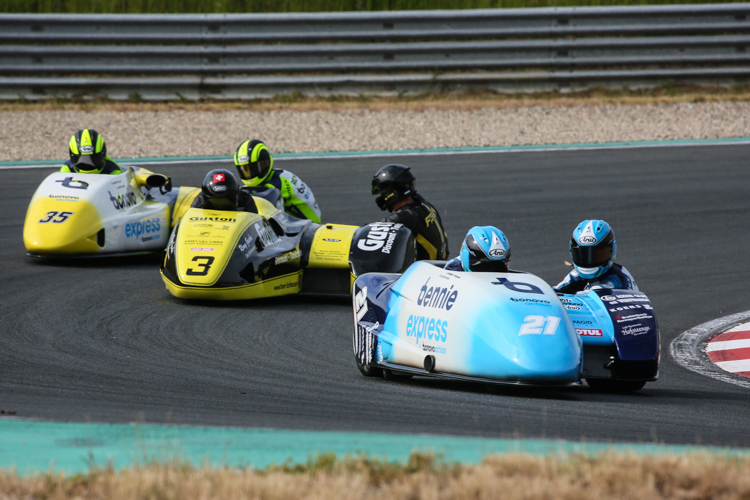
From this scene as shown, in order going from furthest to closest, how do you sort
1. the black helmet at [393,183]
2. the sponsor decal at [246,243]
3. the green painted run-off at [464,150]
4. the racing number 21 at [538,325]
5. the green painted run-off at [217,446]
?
1. the green painted run-off at [464,150]
2. the black helmet at [393,183]
3. the sponsor decal at [246,243]
4. the racing number 21 at [538,325]
5. the green painted run-off at [217,446]

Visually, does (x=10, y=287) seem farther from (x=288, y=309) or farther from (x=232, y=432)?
(x=232, y=432)

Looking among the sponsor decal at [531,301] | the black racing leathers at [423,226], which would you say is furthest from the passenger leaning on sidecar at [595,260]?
the black racing leathers at [423,226]

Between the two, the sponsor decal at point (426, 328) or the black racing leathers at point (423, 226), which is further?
the black racing leathers at point (423, 226)

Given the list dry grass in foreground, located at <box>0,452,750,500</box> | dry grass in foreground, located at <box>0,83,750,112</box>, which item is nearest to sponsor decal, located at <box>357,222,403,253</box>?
dry grass in foreground, located at <box>0,452,750,500</box>

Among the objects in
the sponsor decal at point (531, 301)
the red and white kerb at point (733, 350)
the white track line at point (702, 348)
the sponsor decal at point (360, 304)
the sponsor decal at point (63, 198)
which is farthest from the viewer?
the sponsor decal at point (63, 198)

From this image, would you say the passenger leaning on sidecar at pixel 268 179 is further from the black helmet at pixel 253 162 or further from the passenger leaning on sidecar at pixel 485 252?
the passenger leaning on sidecar at pixel 485 252

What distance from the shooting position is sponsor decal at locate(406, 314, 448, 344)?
5465 mm

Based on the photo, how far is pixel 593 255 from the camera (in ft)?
20.9

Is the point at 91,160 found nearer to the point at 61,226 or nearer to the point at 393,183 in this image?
the point at 61,226

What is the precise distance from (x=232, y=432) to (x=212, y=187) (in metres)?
4.75

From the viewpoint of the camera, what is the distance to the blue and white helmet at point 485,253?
19.0 ft

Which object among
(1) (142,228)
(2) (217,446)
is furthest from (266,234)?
(2) (217,446)

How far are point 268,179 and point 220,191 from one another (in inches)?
48.9

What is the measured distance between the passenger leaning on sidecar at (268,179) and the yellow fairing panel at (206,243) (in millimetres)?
1150
